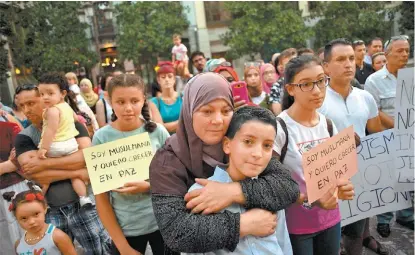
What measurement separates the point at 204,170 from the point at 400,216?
302 cm

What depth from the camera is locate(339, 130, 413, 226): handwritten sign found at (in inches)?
96.5

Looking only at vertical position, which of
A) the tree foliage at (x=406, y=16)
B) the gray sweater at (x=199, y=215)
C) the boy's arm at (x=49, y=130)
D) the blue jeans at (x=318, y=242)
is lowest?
the blue jeans at (x=318, y=242)

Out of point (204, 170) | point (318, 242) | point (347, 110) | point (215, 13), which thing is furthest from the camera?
point (215, 13)

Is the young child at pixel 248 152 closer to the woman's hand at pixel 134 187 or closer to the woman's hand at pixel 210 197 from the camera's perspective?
the woman's hand at pixel 210 197

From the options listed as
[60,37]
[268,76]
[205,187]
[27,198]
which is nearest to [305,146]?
[205,187]

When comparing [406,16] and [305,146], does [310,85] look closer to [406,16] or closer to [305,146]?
[305,146]

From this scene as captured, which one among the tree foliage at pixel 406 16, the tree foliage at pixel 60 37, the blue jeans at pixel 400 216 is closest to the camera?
the blue jeans at pixel 400 216

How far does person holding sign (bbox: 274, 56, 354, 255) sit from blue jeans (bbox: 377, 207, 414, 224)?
1.76 m

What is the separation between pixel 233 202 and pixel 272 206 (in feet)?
0.50

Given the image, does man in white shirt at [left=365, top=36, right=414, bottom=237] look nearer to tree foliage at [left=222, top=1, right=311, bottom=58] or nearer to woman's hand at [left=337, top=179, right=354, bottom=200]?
woman's hand at [left=337, top=179, right=354, bottom=200]

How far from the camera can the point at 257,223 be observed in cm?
128

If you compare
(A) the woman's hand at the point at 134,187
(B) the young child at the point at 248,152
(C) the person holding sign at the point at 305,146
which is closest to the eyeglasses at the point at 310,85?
(C) the person holding sign at the point at 305,146

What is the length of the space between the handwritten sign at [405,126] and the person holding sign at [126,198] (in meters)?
1.62

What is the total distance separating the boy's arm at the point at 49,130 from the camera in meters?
2.30
